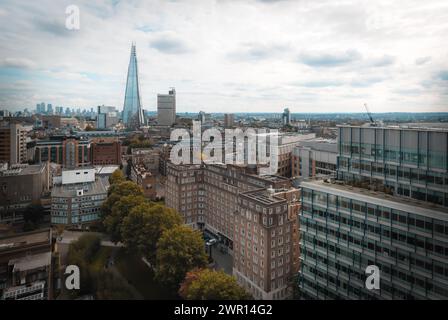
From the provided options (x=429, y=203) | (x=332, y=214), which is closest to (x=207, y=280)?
(x=332, y=214)

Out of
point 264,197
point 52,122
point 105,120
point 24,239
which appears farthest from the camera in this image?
point 105,120

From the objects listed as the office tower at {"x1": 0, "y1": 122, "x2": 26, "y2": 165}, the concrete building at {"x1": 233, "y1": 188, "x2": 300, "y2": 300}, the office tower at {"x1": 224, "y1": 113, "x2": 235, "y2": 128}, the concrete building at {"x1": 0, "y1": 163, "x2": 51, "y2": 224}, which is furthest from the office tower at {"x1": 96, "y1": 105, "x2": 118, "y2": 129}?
the concrete building at {"x1": 233, "y1": 188, "x2": 300, "y2": 300}

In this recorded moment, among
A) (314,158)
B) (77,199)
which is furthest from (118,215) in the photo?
(314,158)

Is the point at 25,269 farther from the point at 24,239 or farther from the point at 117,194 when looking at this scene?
the point at 117,194

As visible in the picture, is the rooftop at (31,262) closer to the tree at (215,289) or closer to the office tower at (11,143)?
the tree at (215,289)

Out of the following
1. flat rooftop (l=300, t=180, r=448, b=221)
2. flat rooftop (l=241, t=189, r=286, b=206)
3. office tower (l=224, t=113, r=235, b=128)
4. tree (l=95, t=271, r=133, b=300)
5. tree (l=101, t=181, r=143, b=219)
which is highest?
office tower (l=224, t=113, r=235, b=128)

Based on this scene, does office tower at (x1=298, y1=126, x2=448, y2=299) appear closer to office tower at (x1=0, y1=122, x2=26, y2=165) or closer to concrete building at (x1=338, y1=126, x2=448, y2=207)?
concrete building at (x1=338, y1=126, x2=448, y2=207)

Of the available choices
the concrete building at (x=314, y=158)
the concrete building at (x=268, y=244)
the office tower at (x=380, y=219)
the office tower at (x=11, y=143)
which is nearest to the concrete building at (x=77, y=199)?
the office tower at (x=11, y=143)
